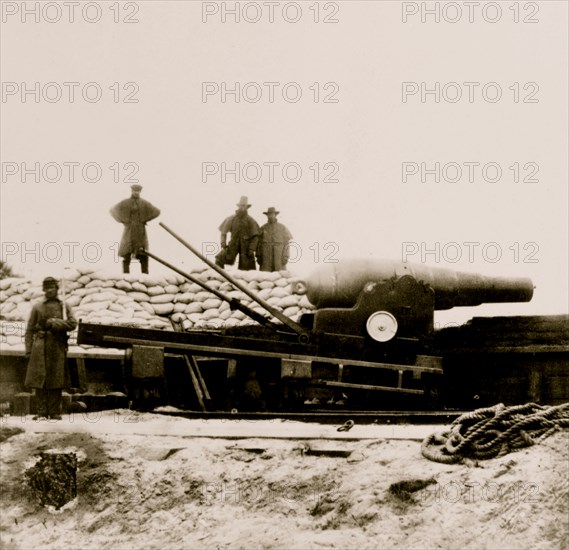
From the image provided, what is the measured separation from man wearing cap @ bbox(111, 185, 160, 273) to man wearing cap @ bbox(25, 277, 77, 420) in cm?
696

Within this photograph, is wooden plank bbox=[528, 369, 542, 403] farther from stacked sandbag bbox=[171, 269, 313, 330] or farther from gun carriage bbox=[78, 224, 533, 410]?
stacked sandbag bbox=[171, 269, 313, 330]

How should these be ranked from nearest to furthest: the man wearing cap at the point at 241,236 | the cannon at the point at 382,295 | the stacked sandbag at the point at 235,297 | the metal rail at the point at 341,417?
the metal rail at the point at 341,417 < the cannon at the point at 382,295 < the stacked sandbag at the point at 235,297 < the man wearing cap at the point at 241,236

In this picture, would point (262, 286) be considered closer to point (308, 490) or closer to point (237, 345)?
point (237, 345)

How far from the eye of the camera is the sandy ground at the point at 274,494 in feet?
16.0

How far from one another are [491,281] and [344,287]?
1.98 metres

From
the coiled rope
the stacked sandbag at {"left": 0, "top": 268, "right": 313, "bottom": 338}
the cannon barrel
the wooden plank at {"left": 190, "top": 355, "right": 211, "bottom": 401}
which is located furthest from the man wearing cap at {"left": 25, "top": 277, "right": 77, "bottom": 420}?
the stacked sandbag at {"left": 0, "top": 268, "right": 313, "bottom": 338}

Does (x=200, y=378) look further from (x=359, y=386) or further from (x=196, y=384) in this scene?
(x=359, y=386)

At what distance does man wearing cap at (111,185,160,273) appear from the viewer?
1560 cm

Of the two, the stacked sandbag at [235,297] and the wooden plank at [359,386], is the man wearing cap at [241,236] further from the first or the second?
the wooden plank at [359,386]

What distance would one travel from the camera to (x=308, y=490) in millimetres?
5629

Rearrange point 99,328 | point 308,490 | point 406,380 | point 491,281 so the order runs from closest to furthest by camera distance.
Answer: point 308,490
point 99,328
point 406,380
point 491,281

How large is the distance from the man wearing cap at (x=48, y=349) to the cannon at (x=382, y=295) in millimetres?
2664

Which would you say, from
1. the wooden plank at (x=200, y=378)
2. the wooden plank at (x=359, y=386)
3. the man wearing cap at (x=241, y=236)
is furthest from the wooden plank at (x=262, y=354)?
the man wearing cap at (x=241, y=236)

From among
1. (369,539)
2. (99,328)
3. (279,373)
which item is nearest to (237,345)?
(279,373)
